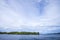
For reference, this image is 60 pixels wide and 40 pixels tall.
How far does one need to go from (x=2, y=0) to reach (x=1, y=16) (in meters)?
0.36

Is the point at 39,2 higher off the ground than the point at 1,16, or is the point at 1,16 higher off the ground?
the point at 39,2

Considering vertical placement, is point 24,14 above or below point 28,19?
above

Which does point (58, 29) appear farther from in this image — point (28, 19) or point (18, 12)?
point (18, 12)

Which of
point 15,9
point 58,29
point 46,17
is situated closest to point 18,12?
point 15,9

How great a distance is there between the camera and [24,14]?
1.66 meters

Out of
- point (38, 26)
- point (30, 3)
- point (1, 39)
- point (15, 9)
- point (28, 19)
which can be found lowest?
point (1, 39)

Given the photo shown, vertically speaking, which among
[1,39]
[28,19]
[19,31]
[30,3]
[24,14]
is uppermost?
[30,3]

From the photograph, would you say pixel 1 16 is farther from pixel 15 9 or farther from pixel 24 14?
pixel 24 14

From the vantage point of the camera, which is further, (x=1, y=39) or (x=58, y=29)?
(x=1, y=39)

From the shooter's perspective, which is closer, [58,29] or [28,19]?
[58,29]

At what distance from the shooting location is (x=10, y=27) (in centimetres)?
167

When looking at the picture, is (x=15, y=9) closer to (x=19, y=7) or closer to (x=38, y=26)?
(x=19, y=7)

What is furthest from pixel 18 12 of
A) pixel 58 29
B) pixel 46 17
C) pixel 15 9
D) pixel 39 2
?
pixel 58 29

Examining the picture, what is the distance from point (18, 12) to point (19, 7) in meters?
0.12
